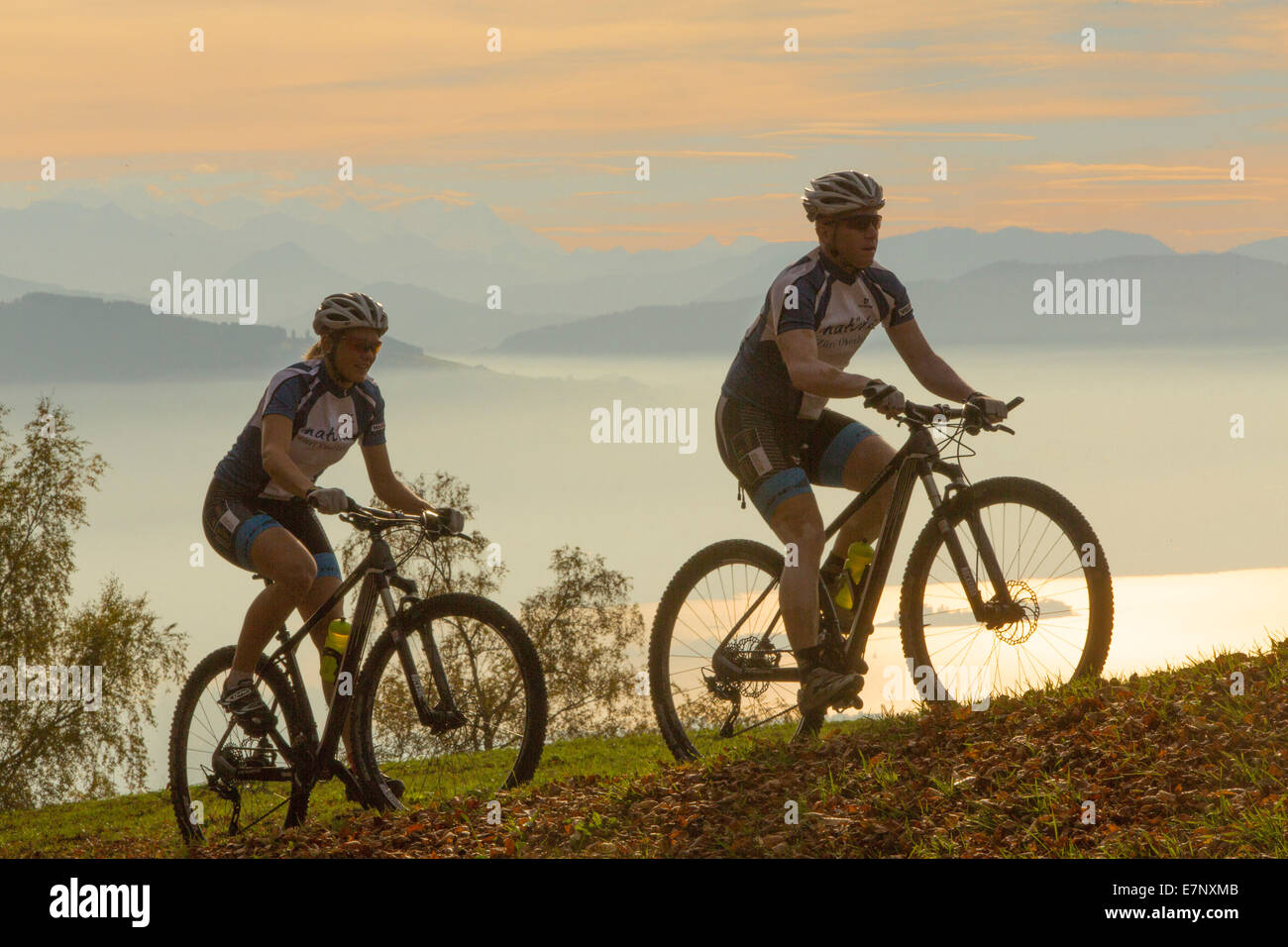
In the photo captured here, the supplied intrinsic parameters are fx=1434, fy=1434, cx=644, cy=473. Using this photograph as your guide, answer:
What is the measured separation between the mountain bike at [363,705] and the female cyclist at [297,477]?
0.56 feet

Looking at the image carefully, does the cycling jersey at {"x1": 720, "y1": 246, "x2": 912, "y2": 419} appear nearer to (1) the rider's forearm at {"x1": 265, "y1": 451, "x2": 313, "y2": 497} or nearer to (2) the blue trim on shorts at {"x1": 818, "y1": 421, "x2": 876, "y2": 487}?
(2) the blue trim on shorts at {"x1": 818, "y1": 421, "x2": 876, "y2": 487}

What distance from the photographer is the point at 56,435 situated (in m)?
42.5

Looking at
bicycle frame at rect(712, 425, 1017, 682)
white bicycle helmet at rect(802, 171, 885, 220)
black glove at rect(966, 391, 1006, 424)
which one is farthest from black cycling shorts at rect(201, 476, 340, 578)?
black glove at rect(966, 391, 1006, 424)

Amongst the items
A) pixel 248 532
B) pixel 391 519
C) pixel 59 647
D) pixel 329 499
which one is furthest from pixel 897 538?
pixel 59 647

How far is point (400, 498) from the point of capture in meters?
8.16

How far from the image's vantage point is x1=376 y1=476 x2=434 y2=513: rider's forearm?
8.12 metres

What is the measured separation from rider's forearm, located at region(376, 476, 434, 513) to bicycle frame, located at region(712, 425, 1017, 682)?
6.91 ft

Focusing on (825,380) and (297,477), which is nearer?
(825,380)

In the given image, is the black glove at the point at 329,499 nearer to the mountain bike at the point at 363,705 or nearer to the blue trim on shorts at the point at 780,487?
the mountain bike at the point at 363,705

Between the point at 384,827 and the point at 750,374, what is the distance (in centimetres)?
325

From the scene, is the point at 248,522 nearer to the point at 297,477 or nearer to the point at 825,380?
the point at 297,477

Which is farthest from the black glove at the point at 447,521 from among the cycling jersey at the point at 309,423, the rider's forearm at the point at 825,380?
the rider's forearm at the point at 825,380

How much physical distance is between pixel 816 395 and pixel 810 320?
449 mm
